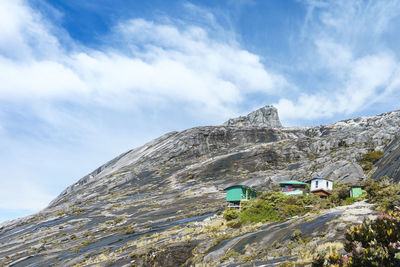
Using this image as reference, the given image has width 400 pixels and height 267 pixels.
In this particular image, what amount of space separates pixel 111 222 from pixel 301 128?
122m

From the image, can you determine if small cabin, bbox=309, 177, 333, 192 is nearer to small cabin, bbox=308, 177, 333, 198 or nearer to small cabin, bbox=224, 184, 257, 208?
small cabin, bbox=308, 177, 333, 198

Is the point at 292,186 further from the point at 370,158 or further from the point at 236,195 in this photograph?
the point at 370,158

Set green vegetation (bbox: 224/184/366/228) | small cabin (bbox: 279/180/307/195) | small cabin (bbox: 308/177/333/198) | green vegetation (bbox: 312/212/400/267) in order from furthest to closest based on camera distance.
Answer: small cabin (bbox: 279/180/307/195) < small cabin (bbox: 308/177/333/198) < green vegetation (bbox: 224/184/366/228) < green vegetation (bbox: 312/212/400/267)

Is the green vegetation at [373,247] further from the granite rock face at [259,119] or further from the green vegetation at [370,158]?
the granite rock face at [259,119]

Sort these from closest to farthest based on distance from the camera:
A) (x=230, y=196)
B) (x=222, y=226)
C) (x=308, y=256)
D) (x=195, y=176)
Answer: (x=308, y=256) < (x=222, y=226) < (x=230, y=196) < (x=195, y=176)

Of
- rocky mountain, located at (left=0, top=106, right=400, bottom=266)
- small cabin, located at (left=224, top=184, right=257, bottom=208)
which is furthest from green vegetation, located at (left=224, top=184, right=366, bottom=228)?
small cabin, located at (left=224, top=184, right=257, bottom=208)

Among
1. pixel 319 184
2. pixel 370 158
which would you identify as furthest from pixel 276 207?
pixel 370 158

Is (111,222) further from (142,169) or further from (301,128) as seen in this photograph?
(301,128)

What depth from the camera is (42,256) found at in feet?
121

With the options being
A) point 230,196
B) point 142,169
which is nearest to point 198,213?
point 230,196

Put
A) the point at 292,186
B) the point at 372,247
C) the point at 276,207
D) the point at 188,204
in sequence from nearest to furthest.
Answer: the point at 372,247 < the point at 276,207 < the point at 292,186 < the point at 188,204

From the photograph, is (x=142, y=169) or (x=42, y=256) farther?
(x=142, y=169)

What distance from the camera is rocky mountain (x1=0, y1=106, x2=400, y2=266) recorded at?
2158cm

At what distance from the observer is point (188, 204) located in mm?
55844
